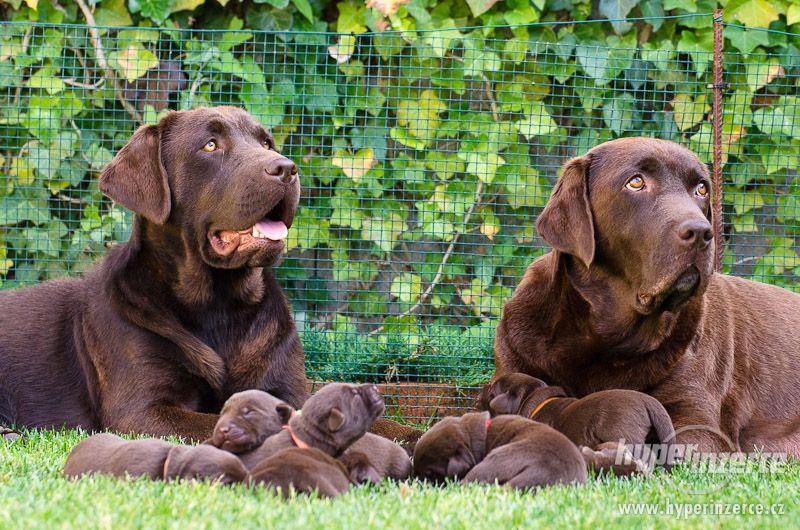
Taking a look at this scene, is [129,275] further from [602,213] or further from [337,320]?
[602,213]

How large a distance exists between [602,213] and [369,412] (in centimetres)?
142

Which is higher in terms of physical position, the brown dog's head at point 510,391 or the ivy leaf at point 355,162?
→ the ivy leaf at point 355,162

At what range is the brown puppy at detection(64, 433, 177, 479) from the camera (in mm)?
3322

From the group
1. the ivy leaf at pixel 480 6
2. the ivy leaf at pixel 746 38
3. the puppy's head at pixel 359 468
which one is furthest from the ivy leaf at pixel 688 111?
the puppy's head at pixel 359 468

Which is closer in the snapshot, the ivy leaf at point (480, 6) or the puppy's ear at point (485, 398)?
the puppy's ear at point (485, 398)

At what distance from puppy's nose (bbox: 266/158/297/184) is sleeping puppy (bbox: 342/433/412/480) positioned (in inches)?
50.9

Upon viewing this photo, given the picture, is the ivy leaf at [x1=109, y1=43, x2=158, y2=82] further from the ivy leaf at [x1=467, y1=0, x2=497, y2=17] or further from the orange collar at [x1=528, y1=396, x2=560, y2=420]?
the orange collar at [x1=528, y1=396, x2=560, y2=420]

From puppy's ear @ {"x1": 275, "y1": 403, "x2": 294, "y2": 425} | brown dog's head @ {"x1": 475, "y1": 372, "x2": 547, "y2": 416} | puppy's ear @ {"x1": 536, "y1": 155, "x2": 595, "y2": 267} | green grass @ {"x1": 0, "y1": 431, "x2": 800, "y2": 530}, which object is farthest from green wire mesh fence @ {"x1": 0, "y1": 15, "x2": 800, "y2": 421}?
green grass @ {"x1": 0, "y1": 431, "x2": 800, "y2": 530}

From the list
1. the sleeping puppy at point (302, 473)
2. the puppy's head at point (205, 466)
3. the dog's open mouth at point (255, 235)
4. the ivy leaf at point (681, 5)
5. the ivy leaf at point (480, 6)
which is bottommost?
the puppy's head at point (205, 466)

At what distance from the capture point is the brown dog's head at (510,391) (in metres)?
4.23

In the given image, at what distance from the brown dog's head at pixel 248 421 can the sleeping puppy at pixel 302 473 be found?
237mm

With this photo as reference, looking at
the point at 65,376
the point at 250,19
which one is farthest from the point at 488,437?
the point at 250,19

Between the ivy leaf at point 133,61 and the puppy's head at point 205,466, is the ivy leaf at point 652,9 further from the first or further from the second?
the puppy's head at point 205,466

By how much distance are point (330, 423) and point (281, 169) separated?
146cm
